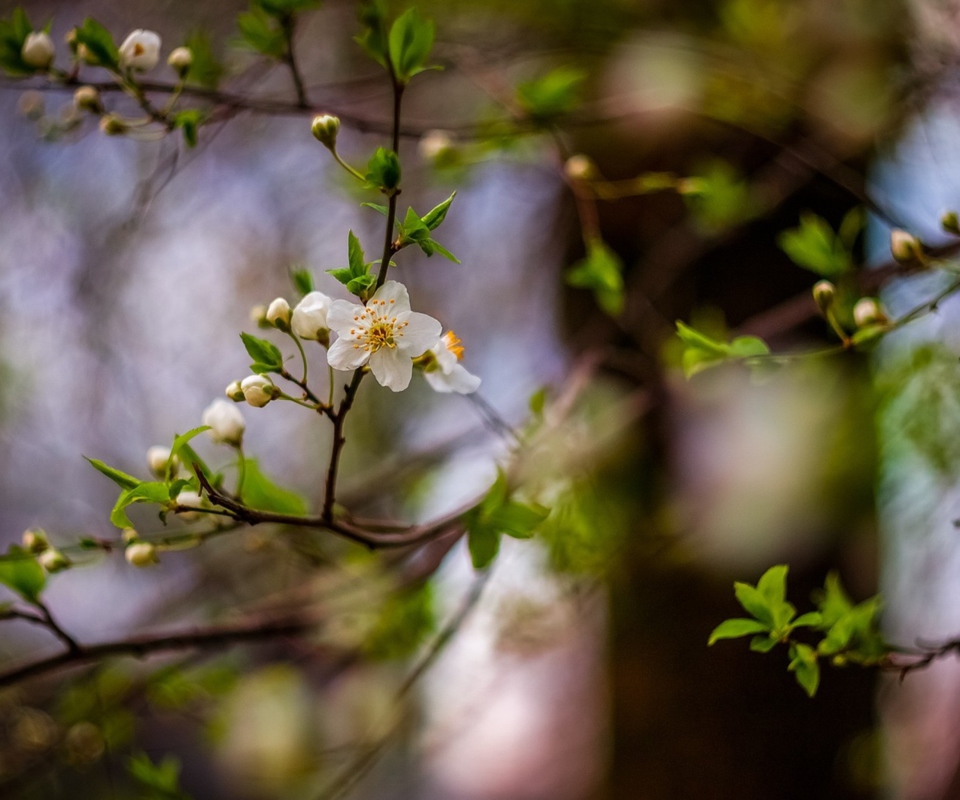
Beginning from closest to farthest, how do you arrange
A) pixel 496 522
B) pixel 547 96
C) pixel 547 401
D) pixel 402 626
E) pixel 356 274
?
1. pixel 356 274
2. pixel 496 522
3. pixel 547 96
4. pixel 402 626
5. pixel 547 401

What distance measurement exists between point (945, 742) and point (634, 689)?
456 mm

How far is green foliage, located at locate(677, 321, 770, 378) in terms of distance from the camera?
55cm

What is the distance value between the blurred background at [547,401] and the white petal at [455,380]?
142mm

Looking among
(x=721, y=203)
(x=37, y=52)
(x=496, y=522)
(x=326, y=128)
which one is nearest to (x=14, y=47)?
(x=37, y=52)

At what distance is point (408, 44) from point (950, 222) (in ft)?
1.41

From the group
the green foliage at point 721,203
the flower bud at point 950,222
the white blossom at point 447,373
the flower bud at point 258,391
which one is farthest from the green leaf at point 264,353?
the green foliage at point 721,203

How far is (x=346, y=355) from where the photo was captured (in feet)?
1.40

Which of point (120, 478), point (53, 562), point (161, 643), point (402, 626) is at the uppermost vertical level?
point (120, 478)

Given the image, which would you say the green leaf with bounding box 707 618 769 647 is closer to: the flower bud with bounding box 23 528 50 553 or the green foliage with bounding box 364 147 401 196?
the green foliage with bounding box 364 147 401 196

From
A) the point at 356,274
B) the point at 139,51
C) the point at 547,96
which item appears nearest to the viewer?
the point at 356,274

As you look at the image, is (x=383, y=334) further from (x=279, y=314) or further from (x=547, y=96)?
(x=547, y=96)

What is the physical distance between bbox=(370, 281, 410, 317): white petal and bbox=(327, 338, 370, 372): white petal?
32 mm

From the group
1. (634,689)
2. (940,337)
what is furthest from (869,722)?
(940,337)

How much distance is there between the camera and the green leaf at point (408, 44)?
1.64 feet
